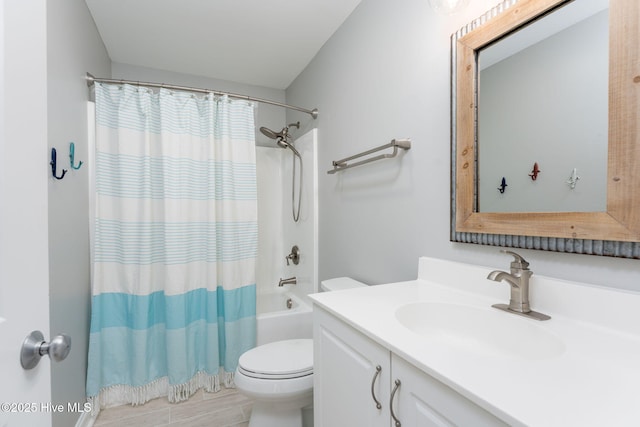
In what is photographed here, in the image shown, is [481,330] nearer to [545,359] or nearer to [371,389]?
[545,359]

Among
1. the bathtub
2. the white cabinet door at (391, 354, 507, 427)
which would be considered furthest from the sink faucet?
the bathtub

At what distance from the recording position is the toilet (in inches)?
52.3

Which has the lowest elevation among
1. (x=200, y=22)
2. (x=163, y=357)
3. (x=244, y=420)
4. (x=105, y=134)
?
(x=244, y=420)

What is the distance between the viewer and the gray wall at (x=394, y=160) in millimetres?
1095

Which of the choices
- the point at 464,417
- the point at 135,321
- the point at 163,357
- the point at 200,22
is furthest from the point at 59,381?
the point at 200,22

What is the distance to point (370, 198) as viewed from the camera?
1638mm

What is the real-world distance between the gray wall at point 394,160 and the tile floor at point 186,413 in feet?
3.37

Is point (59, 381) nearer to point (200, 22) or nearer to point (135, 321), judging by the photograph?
point (135, 321)

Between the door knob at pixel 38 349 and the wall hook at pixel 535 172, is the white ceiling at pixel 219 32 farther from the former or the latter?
the door knob at pixel 38 349

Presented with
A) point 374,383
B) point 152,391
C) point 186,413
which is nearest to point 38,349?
point 374,383

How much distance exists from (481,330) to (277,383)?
94cm

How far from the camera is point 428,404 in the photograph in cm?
59

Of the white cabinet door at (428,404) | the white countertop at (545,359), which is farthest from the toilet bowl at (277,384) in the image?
the white cabinet door at (428,404)

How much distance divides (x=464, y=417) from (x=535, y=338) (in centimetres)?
41
